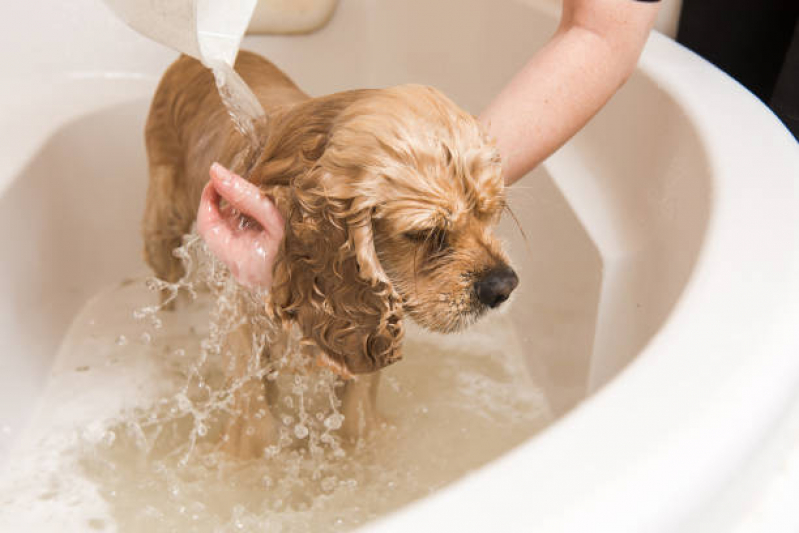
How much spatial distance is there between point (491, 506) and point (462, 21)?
4.38 feet

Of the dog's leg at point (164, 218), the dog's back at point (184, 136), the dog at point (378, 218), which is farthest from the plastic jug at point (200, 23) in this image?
the dog's leg at point (164, 218)

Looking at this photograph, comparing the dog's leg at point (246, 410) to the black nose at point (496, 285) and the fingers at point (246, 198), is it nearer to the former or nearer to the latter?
the fingers at point (246, 198)

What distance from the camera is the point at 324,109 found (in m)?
0.91

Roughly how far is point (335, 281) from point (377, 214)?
0.11m

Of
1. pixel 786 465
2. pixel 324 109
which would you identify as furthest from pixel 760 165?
pixel 324 109

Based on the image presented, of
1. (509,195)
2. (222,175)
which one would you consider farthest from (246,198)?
Result: (509,195)

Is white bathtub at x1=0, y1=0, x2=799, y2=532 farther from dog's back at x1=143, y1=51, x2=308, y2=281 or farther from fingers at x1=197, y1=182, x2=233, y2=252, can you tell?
fingers at x1=197, y1=182, x2=233, y2=252

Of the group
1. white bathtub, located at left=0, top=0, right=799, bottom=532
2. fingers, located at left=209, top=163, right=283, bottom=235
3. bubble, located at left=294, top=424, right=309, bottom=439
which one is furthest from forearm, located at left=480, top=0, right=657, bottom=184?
bubble, located at left=294, top=424, right=309, bottom=439

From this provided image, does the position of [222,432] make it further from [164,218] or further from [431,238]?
[431,238]

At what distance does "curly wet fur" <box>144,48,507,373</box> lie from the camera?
83cm

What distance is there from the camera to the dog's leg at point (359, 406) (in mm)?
1239

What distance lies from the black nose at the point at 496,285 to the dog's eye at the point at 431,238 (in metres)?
0.06

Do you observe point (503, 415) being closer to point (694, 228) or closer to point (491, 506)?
point (694, 228)

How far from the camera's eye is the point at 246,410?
3.92 feet
